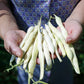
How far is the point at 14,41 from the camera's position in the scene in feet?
4.58

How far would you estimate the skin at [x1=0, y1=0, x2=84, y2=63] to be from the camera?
135cm

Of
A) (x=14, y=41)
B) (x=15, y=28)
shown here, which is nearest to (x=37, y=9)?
(x=15, y=28)

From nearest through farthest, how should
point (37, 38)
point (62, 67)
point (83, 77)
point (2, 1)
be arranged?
point (37, 38) < point (2, 1) < point (62, 67) < point (83, 77)

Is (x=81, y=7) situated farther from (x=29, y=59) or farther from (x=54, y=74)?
(x=54, y=74)

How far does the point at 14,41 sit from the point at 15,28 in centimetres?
21

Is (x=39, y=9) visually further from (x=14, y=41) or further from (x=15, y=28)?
(x=14, y=41)

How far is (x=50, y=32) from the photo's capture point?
153 centimetres

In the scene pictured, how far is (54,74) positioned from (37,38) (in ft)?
2.49

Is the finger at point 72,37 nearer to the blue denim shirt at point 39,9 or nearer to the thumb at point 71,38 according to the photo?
the thumb at point 71,38

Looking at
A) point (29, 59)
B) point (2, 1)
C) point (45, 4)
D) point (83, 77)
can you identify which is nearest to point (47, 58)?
point (29, 59)

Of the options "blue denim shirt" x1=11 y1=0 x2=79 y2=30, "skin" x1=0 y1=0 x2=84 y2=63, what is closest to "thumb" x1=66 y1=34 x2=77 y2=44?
"skin" x1=0 y1=0 x2=84 y2=63

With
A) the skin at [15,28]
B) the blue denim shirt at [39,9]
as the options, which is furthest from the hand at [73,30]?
the blue denim shirt at [39,9]

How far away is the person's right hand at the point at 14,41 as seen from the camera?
131cm

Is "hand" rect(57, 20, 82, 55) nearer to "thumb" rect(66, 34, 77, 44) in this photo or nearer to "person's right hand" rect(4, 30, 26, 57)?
"thumb" rect(66, 34, 77, 44)
